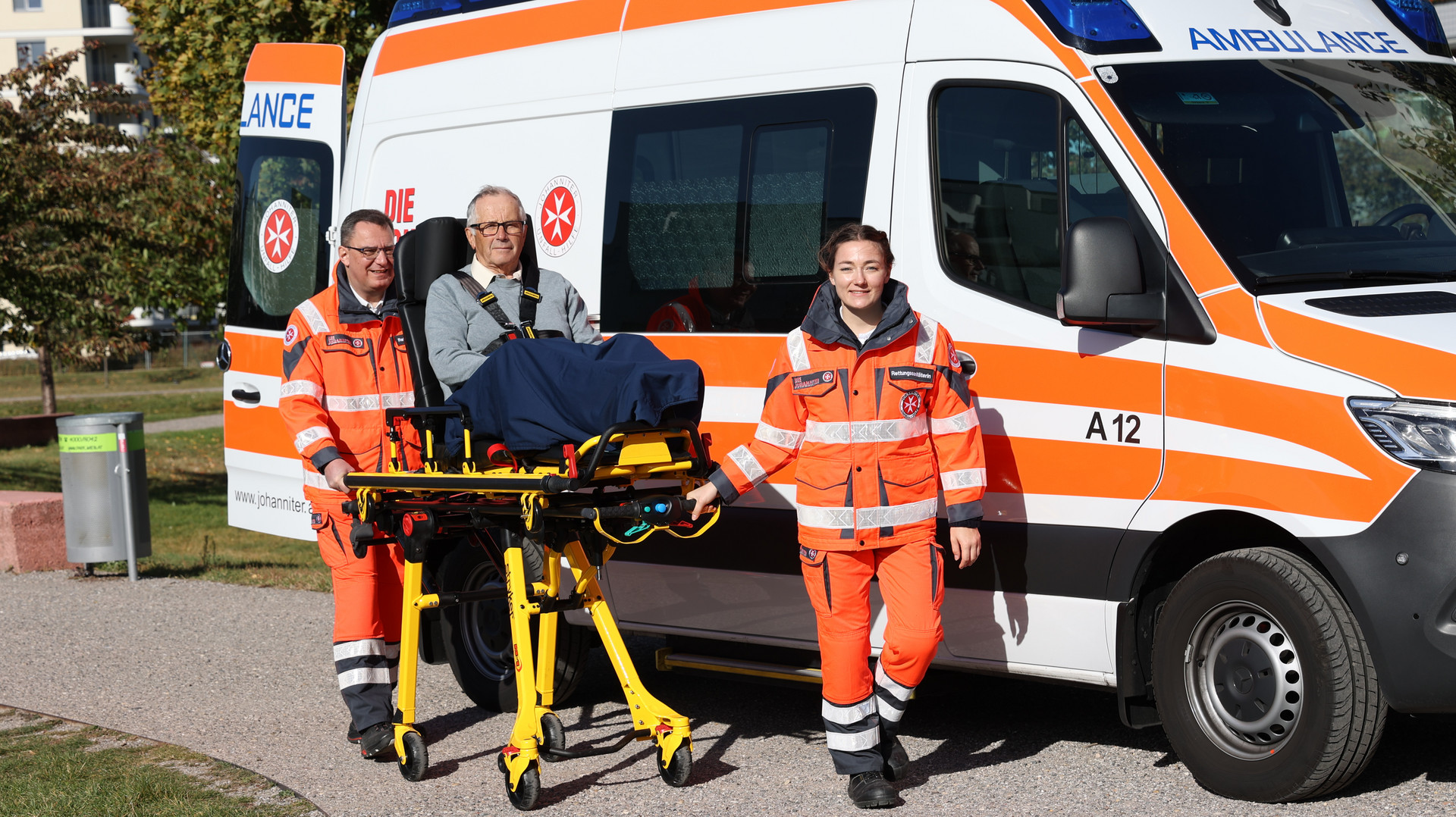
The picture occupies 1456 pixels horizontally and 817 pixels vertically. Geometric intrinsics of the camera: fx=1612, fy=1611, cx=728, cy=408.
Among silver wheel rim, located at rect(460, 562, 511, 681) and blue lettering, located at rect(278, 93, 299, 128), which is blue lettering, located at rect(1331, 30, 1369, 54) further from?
blue lettering, located at rect(278, 93, 299, 128)

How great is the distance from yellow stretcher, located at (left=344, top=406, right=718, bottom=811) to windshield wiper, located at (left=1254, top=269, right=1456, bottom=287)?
6.02 ft

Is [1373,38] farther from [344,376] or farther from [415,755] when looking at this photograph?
[415,755]

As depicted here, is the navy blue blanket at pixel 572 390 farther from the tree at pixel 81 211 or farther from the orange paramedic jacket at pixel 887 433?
the tree at pixel 81 211

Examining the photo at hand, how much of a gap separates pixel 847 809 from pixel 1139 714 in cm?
98

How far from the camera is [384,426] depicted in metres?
5.96

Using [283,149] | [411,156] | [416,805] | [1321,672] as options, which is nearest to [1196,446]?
[1321,672]

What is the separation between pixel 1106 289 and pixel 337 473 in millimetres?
2727

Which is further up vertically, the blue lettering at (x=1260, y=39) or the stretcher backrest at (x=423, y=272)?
the blue lettering at (x=1260, y=39)

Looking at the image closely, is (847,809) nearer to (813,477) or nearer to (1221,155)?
(813,477)

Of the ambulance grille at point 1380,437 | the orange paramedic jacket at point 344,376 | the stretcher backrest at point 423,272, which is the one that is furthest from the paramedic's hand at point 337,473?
the ambulance grille at point 1380,437

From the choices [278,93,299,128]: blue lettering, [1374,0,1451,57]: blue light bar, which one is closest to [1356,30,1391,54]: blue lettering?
[1374,0,1451,57]: blue light bar

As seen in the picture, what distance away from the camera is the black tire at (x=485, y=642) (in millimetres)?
6836

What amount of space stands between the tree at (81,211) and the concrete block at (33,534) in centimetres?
472

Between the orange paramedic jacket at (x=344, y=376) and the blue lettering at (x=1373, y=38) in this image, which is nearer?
the blue lettering at (x=1373, y=38)
